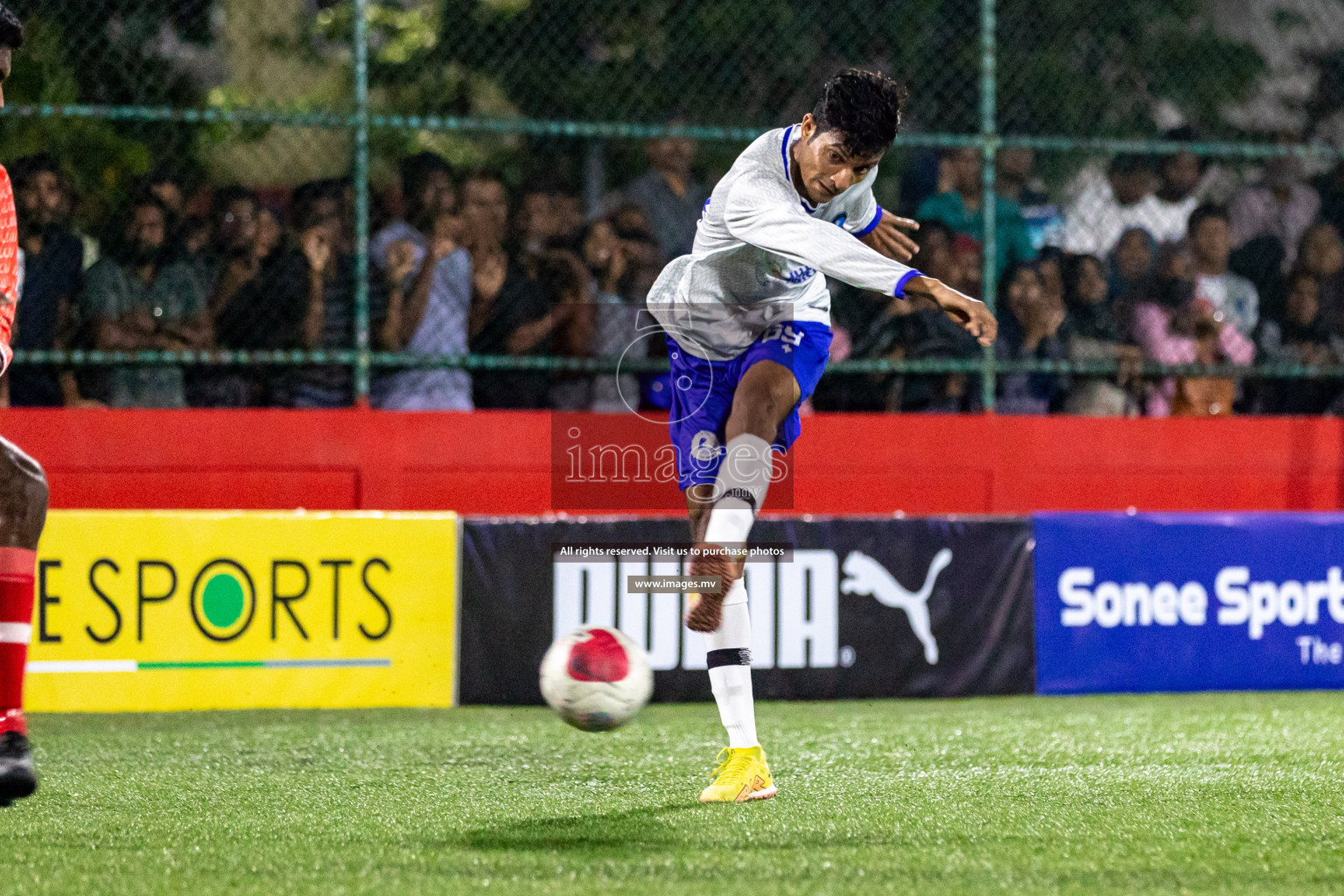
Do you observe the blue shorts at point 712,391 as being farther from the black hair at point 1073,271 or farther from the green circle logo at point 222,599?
the black hair at point 1073,271

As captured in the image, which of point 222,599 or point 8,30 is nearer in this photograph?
point 8,30

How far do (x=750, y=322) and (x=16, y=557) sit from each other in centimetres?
213

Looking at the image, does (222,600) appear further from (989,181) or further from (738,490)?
(989,181)

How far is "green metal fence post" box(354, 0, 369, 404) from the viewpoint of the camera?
726cm

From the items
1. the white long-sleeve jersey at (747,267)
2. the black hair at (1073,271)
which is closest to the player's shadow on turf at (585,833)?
the white long-sleeve jersey at (747,267)

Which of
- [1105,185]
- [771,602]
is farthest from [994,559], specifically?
[1105,185]

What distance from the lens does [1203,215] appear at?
8.31m

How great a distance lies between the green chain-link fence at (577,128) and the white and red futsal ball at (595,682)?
3021 mm

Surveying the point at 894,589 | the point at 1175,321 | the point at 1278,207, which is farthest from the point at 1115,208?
the point at 894,589

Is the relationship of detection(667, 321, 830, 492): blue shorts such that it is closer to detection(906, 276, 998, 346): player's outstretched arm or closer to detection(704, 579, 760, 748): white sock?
detection(704, 579, 760, 748): white sock

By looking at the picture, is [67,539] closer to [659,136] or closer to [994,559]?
[659,136]

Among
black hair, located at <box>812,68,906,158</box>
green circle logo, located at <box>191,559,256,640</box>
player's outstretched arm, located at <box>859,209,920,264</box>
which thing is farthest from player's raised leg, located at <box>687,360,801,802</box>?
green circle logo, located at <box>191,559,256,640</box>

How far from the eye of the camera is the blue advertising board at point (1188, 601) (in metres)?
7.23

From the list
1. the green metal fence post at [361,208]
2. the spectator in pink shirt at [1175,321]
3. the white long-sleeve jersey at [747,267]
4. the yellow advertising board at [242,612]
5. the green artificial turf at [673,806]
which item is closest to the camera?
the green artificial turf at [673,806]
